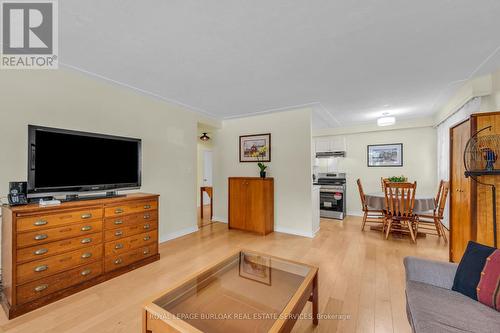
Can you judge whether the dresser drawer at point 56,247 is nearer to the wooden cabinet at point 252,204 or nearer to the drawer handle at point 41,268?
the drawer handle at point 41,268

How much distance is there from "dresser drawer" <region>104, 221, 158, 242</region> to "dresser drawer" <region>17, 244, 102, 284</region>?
131mm

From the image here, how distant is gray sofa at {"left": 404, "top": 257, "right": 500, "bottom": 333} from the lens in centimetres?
108

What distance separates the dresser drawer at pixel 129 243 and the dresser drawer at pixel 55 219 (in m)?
0.38

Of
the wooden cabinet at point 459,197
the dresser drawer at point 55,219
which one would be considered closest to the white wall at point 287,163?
the wooden cabinet at point 459,197

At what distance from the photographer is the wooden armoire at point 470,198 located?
2.01 metres

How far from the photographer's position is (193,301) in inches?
59.0

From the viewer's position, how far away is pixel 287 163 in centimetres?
408

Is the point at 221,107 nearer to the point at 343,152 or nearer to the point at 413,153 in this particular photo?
the point at 343,152

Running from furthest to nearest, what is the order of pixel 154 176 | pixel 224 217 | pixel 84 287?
1. pixel 224 217
2. pixel 154 176
3. pixel 84 287

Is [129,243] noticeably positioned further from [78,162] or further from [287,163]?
[287,163]

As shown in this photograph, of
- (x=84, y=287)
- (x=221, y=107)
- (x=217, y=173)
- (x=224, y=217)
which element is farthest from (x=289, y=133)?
(x=84, y=287)

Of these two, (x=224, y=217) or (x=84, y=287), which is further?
(x=224, y=217)

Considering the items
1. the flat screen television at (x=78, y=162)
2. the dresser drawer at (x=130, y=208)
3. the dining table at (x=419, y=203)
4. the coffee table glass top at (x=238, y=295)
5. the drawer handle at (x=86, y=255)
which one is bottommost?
the coffee table glass top at (x=238, y=295)

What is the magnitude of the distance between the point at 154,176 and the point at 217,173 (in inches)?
70.3
